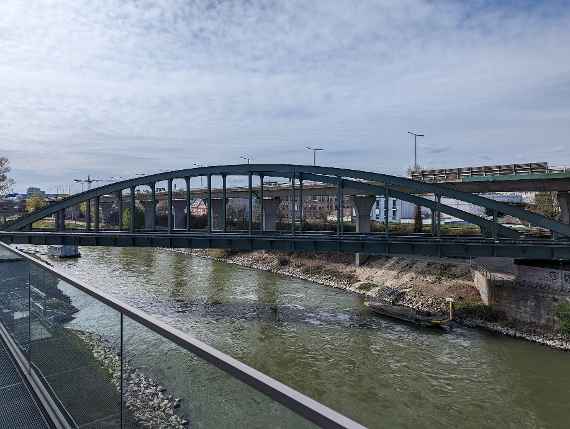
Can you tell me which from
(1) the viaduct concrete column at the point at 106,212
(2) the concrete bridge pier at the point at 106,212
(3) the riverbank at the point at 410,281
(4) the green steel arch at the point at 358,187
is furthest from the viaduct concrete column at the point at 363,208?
(1) the viaduct concrete column at the point at 106,212

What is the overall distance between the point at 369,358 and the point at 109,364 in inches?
753

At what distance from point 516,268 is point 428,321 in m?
7.92

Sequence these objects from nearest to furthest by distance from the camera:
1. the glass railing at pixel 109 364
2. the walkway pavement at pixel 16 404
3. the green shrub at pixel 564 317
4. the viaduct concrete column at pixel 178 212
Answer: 1. the glass railing at pixel 109 364
2. the walkway pavement at pixel 16 404
3. the green shrub at pixel 564 317
4. the viaduct concrete column at pixel 178 212

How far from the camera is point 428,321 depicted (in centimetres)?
2608

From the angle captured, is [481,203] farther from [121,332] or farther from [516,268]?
[121,332]

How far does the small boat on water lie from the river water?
76cm

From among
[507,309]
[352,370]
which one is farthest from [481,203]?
[352,370]

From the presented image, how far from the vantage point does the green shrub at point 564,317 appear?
75.9 ft

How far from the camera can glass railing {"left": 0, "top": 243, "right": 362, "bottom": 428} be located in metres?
2.08

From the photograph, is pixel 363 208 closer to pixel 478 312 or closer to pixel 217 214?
pixel 478 312

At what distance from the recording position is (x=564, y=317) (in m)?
23.4

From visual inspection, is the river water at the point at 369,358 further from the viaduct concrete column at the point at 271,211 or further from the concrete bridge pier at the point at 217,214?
the concrete bridge pier at the point at 217,214

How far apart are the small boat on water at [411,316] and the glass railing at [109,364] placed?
913 inches

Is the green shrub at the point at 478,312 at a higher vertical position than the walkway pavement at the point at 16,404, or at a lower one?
lower
